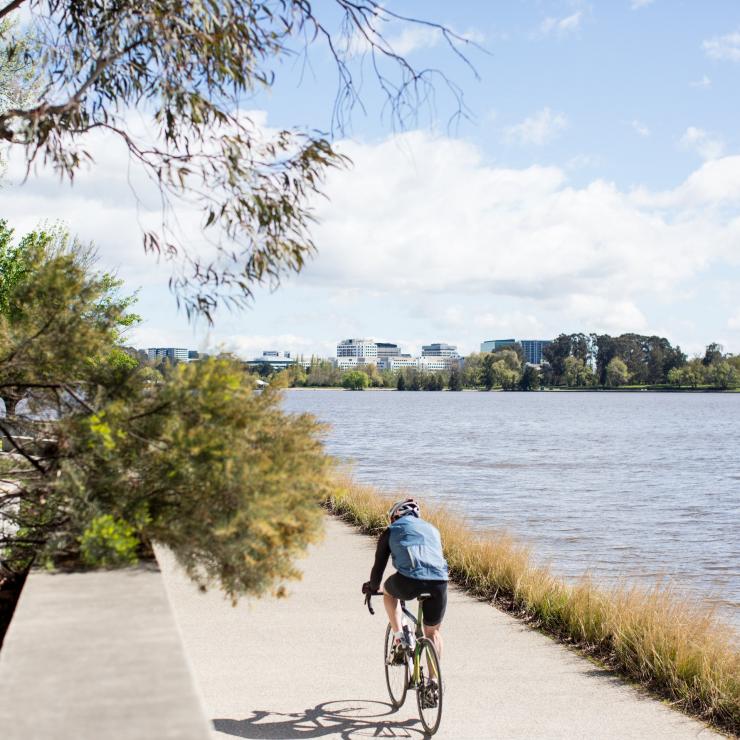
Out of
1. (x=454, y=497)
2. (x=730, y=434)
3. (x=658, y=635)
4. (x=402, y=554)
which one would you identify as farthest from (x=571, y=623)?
(x=730, y=434)

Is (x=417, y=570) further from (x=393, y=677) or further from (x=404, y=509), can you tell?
(x=393, y=677)

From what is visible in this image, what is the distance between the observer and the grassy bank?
751 cm

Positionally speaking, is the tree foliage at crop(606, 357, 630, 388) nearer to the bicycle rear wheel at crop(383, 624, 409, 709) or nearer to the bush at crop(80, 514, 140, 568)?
the bicycle rear wheel at crop(383, 624, 409, 709)

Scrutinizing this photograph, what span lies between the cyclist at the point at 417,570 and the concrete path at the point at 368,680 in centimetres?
76

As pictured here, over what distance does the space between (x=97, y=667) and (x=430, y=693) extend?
380 centimetres

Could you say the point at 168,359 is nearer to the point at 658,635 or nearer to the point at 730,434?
the point at 658,635

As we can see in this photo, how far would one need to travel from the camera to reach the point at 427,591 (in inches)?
265

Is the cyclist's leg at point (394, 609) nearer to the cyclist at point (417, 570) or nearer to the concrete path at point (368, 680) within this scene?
the cyclist at point (417, 570)

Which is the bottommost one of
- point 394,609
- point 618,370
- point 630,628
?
point 630,628

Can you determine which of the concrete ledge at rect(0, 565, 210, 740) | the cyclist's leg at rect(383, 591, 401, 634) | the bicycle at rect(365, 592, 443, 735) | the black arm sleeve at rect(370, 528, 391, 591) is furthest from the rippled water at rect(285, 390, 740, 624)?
the concrete ledge at rect(0, 565, 210, 740)

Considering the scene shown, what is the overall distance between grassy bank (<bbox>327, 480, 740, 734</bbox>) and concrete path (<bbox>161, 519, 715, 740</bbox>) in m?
0.29

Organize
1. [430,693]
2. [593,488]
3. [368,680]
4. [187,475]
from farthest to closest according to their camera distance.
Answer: [593,488], [368,680], [430,693], [187,475]

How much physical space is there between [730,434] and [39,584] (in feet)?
238

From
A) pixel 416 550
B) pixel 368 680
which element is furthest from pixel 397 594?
pixel 368 680
